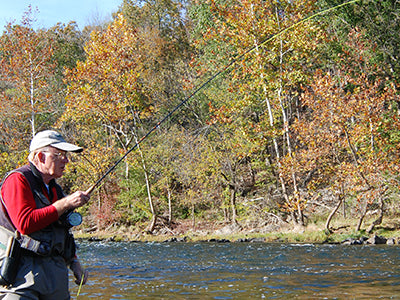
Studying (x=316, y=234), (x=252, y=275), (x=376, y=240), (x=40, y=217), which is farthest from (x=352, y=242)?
Result: (x=40, y=217)

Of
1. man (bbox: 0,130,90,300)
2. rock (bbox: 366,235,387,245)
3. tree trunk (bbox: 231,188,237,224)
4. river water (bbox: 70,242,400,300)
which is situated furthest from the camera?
tree trunk (bbox: 231,188,237,224)

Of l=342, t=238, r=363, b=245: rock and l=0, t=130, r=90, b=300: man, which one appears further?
l=342, t=238, r=363, b=245: rock

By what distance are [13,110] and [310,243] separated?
58.6ft

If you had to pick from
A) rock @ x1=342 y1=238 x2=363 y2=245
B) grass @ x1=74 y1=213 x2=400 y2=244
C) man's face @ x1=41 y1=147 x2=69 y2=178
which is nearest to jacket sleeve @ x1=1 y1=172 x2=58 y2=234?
man's face @ x1=41 y1=147 x2=69 y2=178

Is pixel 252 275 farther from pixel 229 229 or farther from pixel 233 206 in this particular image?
pixel 233 206

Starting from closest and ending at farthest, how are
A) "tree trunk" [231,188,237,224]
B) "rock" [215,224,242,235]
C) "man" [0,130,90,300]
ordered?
"man" [0,130,90,300] → "rock" [215,224,242,235] → "tree trunk" [231,188,237,224]

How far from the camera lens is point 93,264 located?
11711mm

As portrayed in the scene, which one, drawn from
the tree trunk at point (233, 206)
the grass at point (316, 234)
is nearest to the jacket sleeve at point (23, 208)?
the grass at point (316, 234)

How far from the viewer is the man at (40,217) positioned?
3131 mm

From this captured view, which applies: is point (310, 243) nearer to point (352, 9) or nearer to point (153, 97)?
point (352, 9)

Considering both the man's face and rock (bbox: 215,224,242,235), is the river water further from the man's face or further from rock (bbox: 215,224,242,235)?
rock (bbox: 215,224,242,235)

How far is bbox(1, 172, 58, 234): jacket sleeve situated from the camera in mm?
3133

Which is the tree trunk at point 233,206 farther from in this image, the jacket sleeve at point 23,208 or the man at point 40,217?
the jacket sleeve at point 23,208

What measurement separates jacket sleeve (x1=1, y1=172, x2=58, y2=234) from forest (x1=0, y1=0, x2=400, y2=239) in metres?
13.2
